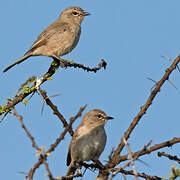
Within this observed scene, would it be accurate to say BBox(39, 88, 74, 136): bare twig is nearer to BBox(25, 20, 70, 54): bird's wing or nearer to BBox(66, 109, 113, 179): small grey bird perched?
BBox(66, 109, 113, 179): small grey bird perched

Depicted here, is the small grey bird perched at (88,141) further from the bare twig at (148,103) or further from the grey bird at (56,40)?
the grey bird at (56,40)

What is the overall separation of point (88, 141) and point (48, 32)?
536cm

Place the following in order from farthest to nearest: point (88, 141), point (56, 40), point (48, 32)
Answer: point (48, 32), point (56, 40), point (88, 141)

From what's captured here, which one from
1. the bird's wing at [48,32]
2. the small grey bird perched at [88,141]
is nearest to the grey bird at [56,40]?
the bird's wing at [48,32]

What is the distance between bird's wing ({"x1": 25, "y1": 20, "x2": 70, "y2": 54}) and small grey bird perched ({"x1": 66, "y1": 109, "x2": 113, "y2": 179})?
426 centimetres

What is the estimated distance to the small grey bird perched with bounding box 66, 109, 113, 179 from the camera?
6.59m

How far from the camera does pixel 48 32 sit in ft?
36.2

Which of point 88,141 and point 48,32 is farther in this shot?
point 48,32

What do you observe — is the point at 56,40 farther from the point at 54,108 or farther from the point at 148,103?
the point at 148,103

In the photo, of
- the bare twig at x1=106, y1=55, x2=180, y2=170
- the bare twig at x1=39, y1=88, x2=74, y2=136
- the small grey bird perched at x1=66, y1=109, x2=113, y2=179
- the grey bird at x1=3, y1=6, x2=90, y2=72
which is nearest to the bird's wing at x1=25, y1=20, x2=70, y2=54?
the grey bird at x1=3, y1=6, x2=90, y2=72

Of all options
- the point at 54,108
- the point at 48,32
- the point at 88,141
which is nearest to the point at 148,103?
the point at 54,108

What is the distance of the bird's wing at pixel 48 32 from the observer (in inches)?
420

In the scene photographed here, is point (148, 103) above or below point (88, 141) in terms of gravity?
below

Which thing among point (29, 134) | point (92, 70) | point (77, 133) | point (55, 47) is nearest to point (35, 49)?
point (55, 47)
